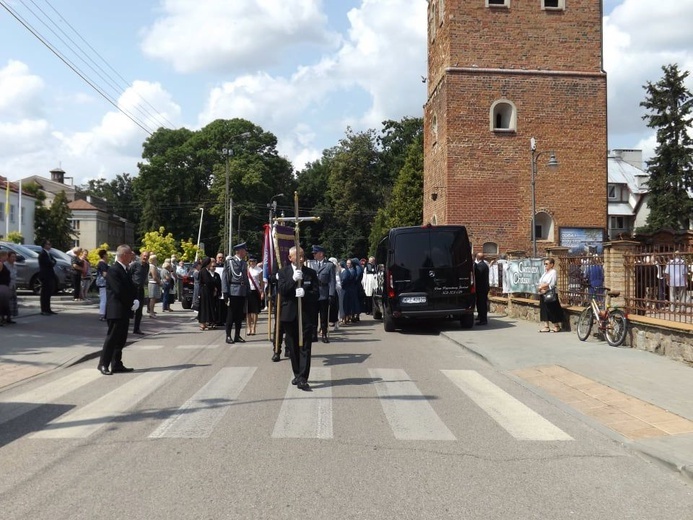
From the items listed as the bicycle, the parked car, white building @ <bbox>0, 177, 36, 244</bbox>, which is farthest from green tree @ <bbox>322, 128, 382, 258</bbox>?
the bicycle

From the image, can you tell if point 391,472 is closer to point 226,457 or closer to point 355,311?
point 226,457

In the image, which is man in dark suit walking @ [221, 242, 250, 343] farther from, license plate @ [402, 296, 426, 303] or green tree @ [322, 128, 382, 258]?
green tree @ [322, 128, 382, 258]

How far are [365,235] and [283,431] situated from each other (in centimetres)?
6816

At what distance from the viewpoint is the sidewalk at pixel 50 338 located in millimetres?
10570

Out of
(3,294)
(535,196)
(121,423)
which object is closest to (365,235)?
(535,196)

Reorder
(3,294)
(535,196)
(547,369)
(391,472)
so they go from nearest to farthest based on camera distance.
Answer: (391,472) → (547,369) → (3,294) → (535,196)

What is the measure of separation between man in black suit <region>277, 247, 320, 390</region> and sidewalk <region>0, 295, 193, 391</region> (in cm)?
374

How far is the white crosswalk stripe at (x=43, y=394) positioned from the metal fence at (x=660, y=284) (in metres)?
8.90

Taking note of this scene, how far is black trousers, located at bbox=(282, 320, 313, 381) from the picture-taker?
8.80 metres

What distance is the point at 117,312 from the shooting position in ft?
32.9

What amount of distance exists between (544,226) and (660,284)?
1873 centimetres

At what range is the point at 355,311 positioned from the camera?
19.2 metres

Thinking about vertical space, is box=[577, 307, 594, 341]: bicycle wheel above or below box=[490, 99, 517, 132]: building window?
below

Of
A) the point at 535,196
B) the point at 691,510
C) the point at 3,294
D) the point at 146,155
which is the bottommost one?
the point at 691,510
